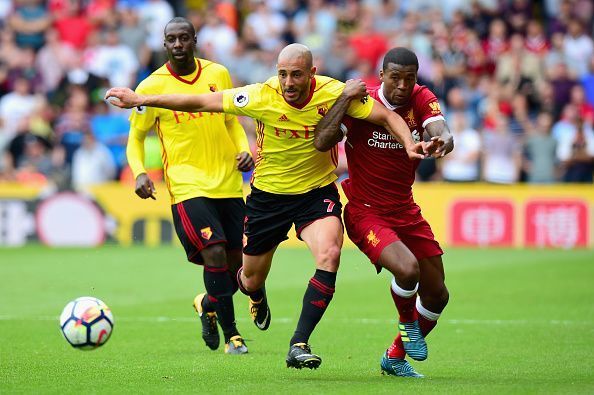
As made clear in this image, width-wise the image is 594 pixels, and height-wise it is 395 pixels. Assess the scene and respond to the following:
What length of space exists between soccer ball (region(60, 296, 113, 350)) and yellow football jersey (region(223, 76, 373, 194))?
1805 millimetres

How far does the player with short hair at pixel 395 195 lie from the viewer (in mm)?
9008

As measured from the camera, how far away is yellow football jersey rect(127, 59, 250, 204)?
423 inches

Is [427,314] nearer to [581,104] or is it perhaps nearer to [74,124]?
[581,104]

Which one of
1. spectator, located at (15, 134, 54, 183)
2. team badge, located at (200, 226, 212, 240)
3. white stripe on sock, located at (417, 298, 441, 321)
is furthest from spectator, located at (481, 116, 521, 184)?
white stripe on sock, located at (417, 298, 441, 321)

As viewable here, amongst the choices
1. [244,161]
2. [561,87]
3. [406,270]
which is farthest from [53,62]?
[406,270]

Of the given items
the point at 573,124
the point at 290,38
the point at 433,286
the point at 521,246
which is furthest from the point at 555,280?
the point at 290,38

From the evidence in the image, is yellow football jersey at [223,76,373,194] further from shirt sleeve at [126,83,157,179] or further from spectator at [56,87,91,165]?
spectator at [56,87,91,165]

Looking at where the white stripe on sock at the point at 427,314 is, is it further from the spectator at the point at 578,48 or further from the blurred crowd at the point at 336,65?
the spectator at the point at 578,48

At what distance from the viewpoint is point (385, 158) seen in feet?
30.5

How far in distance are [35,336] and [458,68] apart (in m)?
14.5

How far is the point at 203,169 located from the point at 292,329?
2281mm

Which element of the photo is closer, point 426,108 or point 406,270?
point 406,270

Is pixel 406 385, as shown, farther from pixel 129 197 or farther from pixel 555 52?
pixel 555 52

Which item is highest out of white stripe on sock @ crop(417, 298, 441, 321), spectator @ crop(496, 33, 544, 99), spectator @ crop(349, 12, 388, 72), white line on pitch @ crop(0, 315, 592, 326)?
spectator @ crop(349, 12, 388, 72)
